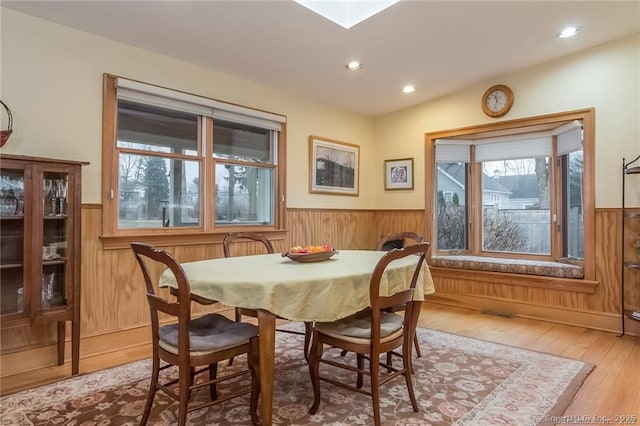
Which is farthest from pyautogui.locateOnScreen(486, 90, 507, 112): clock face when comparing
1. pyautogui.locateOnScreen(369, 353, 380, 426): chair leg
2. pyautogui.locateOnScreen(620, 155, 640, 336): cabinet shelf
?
pyautogui.locateOnScreen(369, 353, 380, 426): chair leg

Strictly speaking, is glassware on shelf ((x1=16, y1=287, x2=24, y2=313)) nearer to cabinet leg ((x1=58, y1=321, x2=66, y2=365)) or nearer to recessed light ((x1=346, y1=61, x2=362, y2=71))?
cabinet leg ((x1=58, y1=321, x2=66, y2=365))

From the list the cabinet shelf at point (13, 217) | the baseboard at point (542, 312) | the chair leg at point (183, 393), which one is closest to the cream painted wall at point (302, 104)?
the cabinet shelf at point (13, 217)

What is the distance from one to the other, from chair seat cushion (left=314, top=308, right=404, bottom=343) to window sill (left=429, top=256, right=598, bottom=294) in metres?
2.54

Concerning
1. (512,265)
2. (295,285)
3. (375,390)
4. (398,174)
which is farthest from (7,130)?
(512,265)

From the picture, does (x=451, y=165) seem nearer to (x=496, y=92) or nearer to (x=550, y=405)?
(x=496, y=92)

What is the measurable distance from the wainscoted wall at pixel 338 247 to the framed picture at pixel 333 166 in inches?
12.1

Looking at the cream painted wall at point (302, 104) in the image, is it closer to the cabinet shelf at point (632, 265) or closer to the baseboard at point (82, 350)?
the cabinet shelf at point (632, 265)

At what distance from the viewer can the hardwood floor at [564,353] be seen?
7.11 ft

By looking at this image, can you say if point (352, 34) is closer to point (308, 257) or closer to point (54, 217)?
point (308, 257)

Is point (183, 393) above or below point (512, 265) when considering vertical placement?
below

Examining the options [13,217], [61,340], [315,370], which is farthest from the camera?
[61,340]

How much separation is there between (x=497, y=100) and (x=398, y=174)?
1.46 meters

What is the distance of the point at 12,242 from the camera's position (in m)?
2.36

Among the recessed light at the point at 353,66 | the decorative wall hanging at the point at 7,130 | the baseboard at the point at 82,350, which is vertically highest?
the recessed light at the point at 353,66
